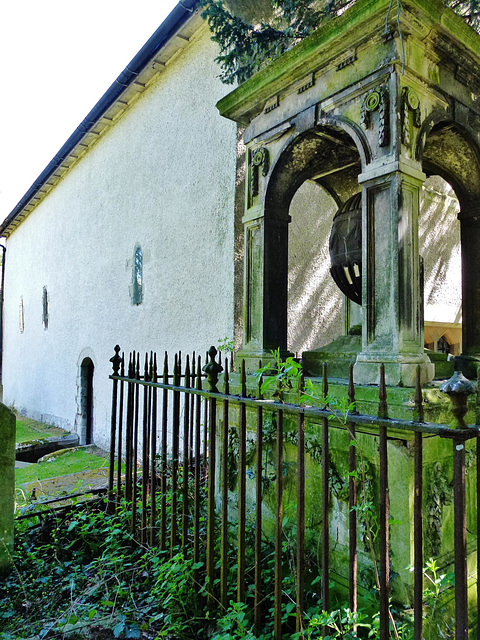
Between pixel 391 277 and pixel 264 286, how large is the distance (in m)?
1.09

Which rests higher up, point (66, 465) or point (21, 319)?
point (21, 319)

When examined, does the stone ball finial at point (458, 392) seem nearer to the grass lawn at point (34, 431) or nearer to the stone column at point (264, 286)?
the stone column at point (264, 286)

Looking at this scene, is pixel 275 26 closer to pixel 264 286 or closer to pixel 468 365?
Result: pixel 264 286

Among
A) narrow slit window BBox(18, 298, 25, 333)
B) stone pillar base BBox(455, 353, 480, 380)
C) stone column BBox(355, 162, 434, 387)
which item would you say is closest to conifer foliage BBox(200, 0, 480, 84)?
stone column BBox(355, 162, 434, 387)

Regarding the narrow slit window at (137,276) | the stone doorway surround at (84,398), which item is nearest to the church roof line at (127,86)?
the narrow slit window at (137,276)

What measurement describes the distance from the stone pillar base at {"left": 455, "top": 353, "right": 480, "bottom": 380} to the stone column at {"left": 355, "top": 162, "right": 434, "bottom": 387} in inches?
Answer: 28.5

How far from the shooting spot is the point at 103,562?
3.23m

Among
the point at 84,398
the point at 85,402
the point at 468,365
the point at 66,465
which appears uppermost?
the point at 468,365

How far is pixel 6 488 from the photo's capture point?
127 inches

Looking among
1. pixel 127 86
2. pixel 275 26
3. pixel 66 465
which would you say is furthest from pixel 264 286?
pixel 127 86

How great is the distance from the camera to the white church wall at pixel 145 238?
640cm

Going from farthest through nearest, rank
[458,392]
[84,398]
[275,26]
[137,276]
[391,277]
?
1. [84,398]
2. [137,276]
3. [275,26]
4. [391,277]
5. [458,392]

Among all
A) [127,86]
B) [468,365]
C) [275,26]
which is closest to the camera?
[468,365]

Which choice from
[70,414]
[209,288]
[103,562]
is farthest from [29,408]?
[103,562]
